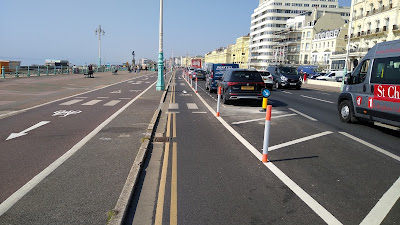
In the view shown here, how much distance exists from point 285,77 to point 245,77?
14.7m

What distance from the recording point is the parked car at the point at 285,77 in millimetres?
27828

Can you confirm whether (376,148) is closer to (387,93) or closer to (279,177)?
(387,93)

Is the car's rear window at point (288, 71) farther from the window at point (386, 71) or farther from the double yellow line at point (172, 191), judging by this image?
the double yellow line at point (172, 191)

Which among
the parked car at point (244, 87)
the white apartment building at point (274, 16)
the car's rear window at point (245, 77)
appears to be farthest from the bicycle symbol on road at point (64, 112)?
the white apartment building at point (274, 16)

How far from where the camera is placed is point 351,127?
968cm

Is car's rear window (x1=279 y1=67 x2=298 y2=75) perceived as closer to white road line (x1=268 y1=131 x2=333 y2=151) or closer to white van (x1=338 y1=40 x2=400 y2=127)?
white van (x1=338 y1=40 x2=400 y2=127)

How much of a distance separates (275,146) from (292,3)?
122030mm

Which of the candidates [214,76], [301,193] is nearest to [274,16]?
[214,76]

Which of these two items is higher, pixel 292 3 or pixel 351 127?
pixel 292 3

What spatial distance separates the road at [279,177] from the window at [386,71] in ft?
5.06

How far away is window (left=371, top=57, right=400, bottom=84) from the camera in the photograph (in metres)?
8.09

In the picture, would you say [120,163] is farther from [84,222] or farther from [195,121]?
[195,121]

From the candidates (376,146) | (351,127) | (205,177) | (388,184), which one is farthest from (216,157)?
(351,127)

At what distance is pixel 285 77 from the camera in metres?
28.1
